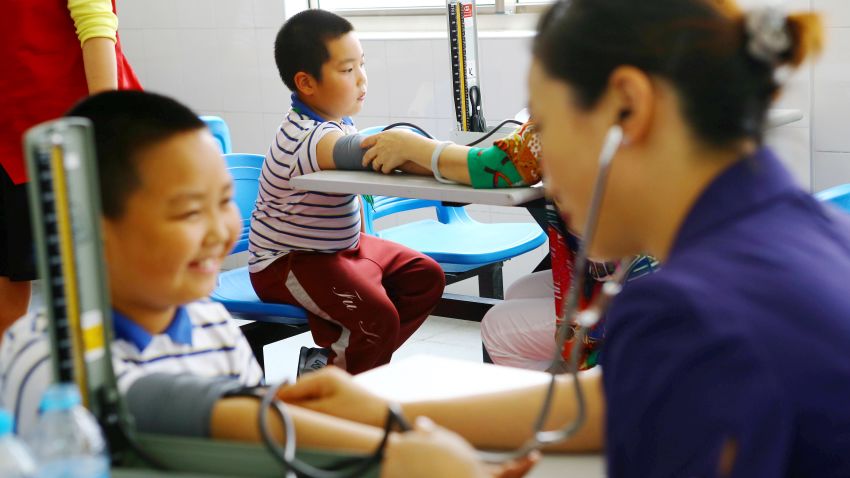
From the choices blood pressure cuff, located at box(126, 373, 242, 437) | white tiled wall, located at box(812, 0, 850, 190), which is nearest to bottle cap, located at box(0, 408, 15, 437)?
blood pressure cuff, located at box(126, 373, 242, 437)

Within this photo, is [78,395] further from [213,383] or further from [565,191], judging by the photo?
[565,191]

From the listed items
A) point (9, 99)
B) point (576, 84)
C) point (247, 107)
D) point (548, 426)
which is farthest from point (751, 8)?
point (247, 107)

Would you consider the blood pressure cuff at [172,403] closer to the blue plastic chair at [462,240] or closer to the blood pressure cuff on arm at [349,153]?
the blood pressure cuff on arm at [349,153]

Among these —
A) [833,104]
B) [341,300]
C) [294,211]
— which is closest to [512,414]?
[341,300]

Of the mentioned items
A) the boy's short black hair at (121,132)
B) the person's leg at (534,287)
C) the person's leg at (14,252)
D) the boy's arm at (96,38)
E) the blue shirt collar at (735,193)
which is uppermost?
the boy's arm at (96,38)

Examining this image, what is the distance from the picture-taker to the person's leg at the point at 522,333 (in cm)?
227

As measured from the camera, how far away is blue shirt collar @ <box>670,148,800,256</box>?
86cm

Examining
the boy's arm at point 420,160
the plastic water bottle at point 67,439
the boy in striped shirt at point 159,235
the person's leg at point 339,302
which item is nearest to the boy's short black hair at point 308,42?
the boy's arm at point 420,160

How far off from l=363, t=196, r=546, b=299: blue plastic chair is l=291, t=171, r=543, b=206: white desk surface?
0.57 meters

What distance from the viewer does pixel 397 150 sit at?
7.68 feet

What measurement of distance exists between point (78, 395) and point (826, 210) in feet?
2.05

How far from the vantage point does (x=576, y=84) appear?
908 millimetres

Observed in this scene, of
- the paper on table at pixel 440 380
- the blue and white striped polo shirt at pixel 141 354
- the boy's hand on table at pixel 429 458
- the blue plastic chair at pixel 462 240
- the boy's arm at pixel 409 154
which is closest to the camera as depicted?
the boy's hand on table at pixel 429 458

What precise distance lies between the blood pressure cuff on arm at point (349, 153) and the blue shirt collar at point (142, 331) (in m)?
1.33
